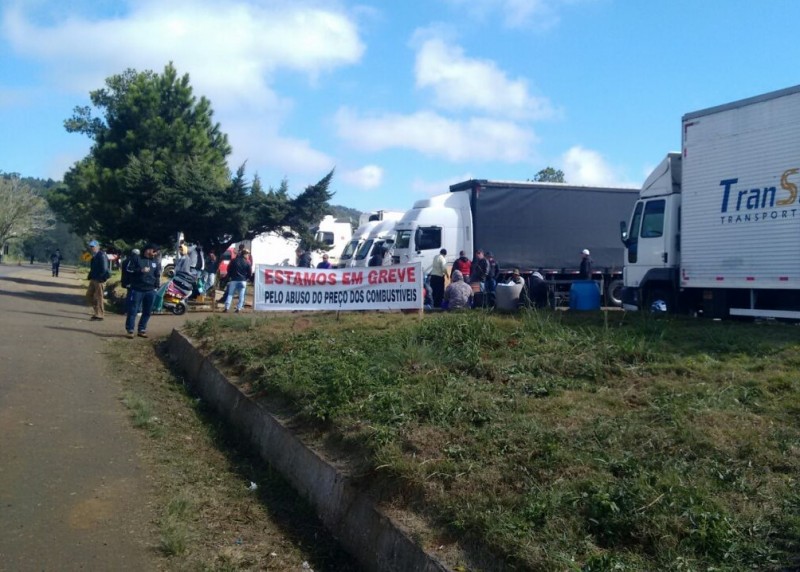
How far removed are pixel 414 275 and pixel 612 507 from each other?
346 inches

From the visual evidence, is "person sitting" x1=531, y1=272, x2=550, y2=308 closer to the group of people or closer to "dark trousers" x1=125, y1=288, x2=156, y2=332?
the group of people

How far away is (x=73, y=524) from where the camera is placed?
20.0 ft

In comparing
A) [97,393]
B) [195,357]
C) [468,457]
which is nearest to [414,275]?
[195,357]

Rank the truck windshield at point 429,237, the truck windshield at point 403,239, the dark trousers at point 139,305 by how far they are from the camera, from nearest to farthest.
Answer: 1. the dark trousers at point 139,305
2. the truck windshield at point 429,237
3. the truck windshield at point 403,239

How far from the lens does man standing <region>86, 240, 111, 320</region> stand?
57.8 feet

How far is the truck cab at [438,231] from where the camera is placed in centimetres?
2445

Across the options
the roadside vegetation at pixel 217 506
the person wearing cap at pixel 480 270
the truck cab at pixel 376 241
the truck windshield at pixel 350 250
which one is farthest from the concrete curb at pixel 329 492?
the truck windshield at pixel 350 250

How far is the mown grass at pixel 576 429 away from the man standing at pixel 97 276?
801 centimetres

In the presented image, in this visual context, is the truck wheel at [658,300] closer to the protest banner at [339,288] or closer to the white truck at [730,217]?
the white truck at [730,217]

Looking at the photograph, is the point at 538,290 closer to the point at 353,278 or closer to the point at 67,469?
the point at 353,278

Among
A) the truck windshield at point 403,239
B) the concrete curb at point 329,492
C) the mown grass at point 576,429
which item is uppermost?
the truck windshield at point 403,239

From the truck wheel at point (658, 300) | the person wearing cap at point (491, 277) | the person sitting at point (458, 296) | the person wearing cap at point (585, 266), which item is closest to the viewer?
the person sitting at point (458, 296)

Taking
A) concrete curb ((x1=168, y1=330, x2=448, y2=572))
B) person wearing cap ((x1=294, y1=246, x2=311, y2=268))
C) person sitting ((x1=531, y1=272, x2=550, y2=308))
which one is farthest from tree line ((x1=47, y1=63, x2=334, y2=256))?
concrete curb ((x1=168, y1=330, x2=448, y2=572))

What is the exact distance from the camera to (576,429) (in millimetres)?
6180
